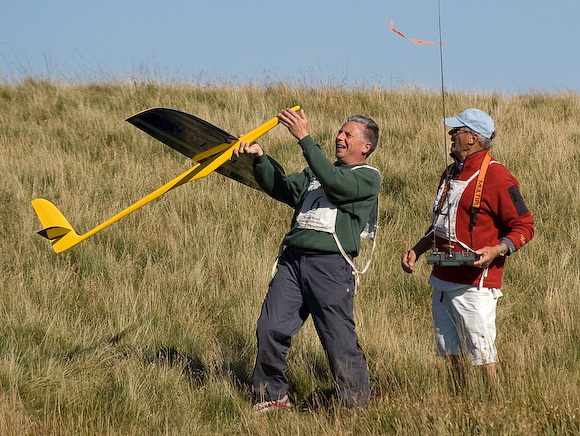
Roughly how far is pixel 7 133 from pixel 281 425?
29.3ft

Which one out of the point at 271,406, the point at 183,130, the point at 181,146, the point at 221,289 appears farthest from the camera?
the point at 221,289

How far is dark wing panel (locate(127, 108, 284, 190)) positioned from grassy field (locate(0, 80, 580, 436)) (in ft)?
5.14

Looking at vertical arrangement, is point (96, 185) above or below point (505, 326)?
above

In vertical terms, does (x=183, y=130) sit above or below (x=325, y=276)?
above

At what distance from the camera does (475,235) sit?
3.76 m

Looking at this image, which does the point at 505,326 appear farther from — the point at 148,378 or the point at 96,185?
the point at 96,185

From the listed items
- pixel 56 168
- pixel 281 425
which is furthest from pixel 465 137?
pixel 56 168

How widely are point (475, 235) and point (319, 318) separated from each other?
3.49 ft

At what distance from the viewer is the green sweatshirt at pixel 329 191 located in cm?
365

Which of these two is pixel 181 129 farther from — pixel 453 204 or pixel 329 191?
pixel 453 204

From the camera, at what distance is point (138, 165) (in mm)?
9250

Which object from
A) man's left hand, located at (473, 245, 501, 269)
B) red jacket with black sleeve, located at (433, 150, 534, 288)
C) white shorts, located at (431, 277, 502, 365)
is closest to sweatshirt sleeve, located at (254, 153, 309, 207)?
red jacket with black sleeve, located at (433, 150, 534, 288)

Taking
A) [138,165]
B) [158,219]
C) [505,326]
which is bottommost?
[505,326]

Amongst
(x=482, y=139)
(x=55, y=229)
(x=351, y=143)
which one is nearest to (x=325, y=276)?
(x=351, y=143)
